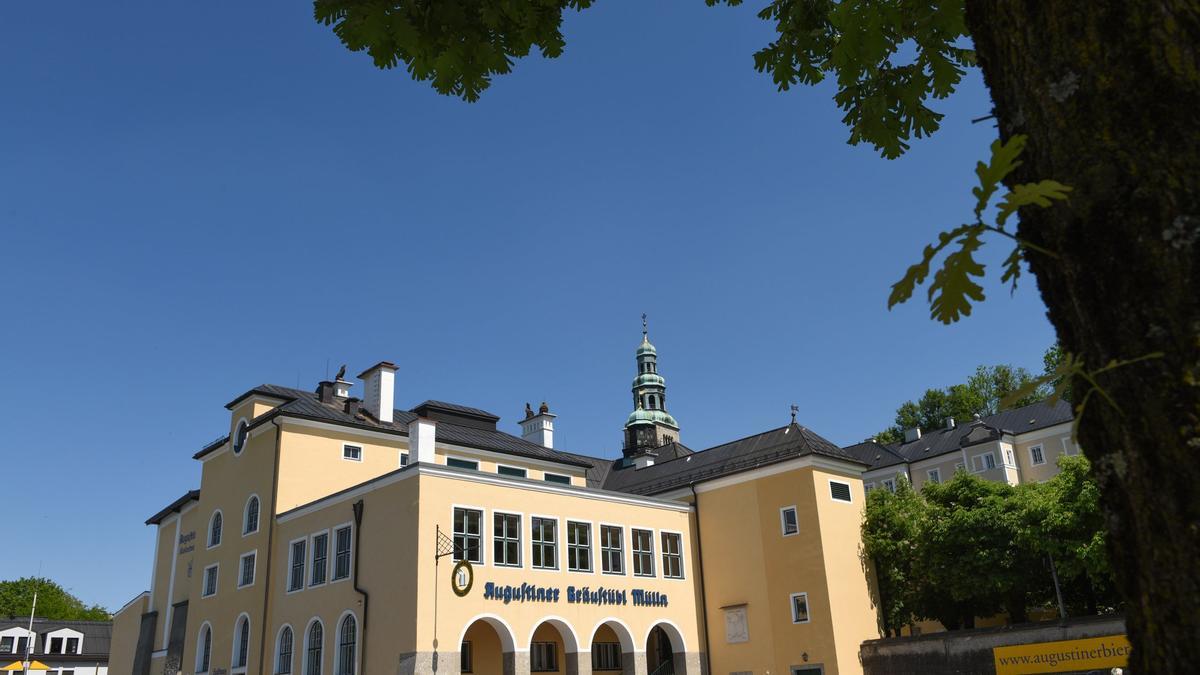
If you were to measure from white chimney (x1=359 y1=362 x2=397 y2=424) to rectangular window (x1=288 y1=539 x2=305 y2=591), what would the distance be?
7.52m

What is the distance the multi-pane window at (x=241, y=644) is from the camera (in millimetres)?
31000

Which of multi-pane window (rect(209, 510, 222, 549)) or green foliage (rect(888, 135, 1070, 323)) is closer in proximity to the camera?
green foliage (rect(888, 135, 1070, 323))

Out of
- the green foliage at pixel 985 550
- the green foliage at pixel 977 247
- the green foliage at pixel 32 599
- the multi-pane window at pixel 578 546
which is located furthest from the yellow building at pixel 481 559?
the green foliage at pixel 32 599

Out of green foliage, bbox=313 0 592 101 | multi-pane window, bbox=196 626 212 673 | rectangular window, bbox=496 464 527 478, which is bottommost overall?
multi-pane window, bbox=196 626 212 673

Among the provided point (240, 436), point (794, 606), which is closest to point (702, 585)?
point (794, 606)

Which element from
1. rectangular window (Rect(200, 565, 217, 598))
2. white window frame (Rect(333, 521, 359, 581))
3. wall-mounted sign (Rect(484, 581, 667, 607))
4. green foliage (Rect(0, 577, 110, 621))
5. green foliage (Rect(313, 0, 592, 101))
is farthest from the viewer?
green foliage (Rect(0, 577, 110, 621))

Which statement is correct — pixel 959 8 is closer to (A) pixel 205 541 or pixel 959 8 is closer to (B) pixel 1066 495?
(B) pixel 1066 495

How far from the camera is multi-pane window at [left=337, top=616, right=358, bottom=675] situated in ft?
87.9

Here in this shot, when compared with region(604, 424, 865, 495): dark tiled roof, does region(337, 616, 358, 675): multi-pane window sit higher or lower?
lower

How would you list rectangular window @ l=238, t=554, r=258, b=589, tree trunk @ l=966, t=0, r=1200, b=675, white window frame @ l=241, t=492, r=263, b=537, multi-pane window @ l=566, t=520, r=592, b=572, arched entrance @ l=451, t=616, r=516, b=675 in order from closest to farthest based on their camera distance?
1. tree trunk @ l=966, t=0, r=1200, b=675
2. multi-pane window @ l=566, t=520, r=592, b=572
3. arched entrance @ l=451, t=616, r=516, b=675
4. rectangular window @ l=238, t=554, r=258, b=589
5. white window frame @ l=241, t=492, r=263, b=537

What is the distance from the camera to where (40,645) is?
6209 centimetres

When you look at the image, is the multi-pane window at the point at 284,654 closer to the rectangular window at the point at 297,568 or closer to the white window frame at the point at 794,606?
the rectangular window at the point at 297,568

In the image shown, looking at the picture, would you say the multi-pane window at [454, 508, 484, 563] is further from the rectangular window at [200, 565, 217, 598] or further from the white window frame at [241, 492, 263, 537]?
the rectangular window at [200, 565, 217, 598]

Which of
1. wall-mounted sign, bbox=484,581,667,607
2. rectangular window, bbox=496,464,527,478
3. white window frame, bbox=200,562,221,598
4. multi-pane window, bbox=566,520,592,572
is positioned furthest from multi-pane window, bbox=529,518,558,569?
white window frame, bbox=200,562,221,598
